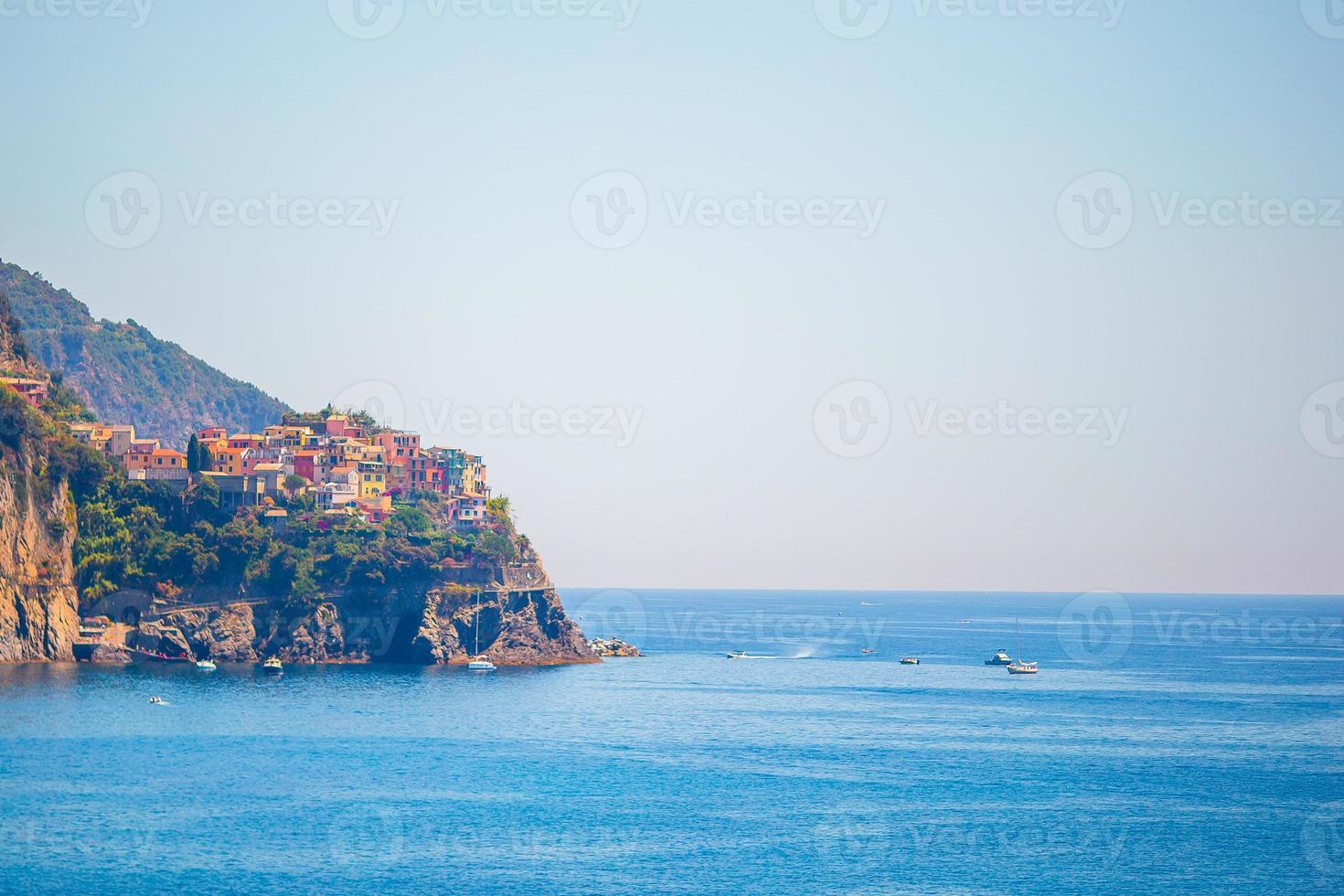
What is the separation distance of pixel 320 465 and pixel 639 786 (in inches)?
3019

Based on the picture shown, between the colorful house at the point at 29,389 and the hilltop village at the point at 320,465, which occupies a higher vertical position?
the colorful house at the point at 29,389

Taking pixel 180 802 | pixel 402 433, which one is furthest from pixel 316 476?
pixel 180 802

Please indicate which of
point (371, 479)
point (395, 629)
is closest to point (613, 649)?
point (395, 629)

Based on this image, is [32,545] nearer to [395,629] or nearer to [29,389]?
[29,389]

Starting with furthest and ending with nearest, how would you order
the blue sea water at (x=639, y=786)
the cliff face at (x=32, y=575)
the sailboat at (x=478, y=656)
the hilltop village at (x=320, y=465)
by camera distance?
the hilltop village at (x=320, y=465), the sailboat at (x=478, y=656), the cliff face at (x=32, y=575), the blue sea water at (x=639, y=786)

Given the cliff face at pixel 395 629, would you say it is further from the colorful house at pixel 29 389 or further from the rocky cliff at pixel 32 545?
the colorful house at pixel 29 389

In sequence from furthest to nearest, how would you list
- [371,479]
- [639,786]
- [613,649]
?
[613,649] → [371,479] → [639,786]

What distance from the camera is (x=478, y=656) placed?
130 metres

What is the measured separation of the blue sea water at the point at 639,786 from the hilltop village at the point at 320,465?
72.2ft

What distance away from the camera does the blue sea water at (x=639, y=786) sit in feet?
192

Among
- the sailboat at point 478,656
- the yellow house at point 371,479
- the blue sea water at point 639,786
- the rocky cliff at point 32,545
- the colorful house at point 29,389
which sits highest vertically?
the colorful house at point 29,389


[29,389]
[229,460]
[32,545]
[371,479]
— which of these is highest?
[29,389]

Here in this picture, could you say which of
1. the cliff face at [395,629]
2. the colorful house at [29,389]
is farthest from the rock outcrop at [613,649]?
the colorful house at [29,389]

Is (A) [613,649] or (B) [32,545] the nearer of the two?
(B) [32,545]
